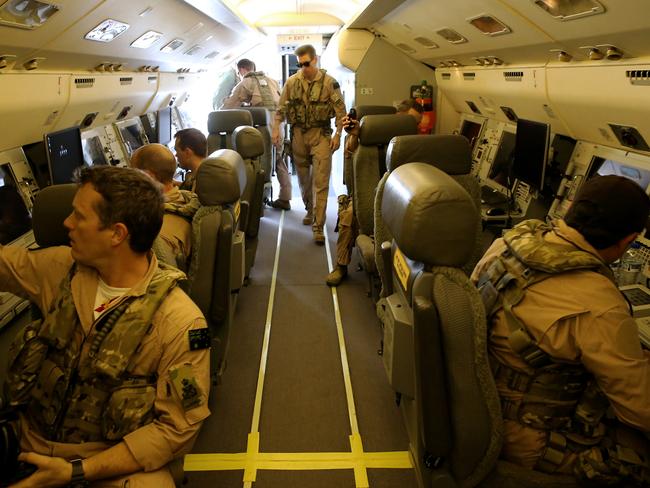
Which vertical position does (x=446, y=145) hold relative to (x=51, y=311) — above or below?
above

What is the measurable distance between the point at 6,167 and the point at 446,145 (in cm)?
328

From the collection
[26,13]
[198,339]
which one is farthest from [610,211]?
[26,13]

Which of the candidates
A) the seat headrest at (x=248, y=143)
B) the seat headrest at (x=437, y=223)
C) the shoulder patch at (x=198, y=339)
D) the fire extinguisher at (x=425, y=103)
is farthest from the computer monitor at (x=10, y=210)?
the fire extinguisher at (x=425, y=103)

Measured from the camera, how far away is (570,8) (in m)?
2.68

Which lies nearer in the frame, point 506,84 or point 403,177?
point 403,177

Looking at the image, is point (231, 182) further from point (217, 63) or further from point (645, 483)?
point (217, 63)

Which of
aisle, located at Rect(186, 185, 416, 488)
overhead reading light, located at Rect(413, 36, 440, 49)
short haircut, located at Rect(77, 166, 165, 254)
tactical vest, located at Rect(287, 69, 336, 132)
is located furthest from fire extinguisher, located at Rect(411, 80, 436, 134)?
short haircut, located at Rect(77, 166, 165, 254)

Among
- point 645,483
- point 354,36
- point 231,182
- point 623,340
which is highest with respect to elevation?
point 354,36

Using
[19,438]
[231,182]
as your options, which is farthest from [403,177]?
[19,438]

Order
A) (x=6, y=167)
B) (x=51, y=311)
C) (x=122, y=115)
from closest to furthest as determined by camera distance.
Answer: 1. (x=51, y=311)
2. (x=6, y=167)
3. (x=122, y=115)

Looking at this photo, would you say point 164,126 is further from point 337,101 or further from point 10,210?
point 10,210

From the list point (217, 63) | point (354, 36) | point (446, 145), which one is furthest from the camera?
point (217, 63)

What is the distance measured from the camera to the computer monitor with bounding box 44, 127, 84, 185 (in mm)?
3916

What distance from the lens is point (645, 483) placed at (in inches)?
68.1
